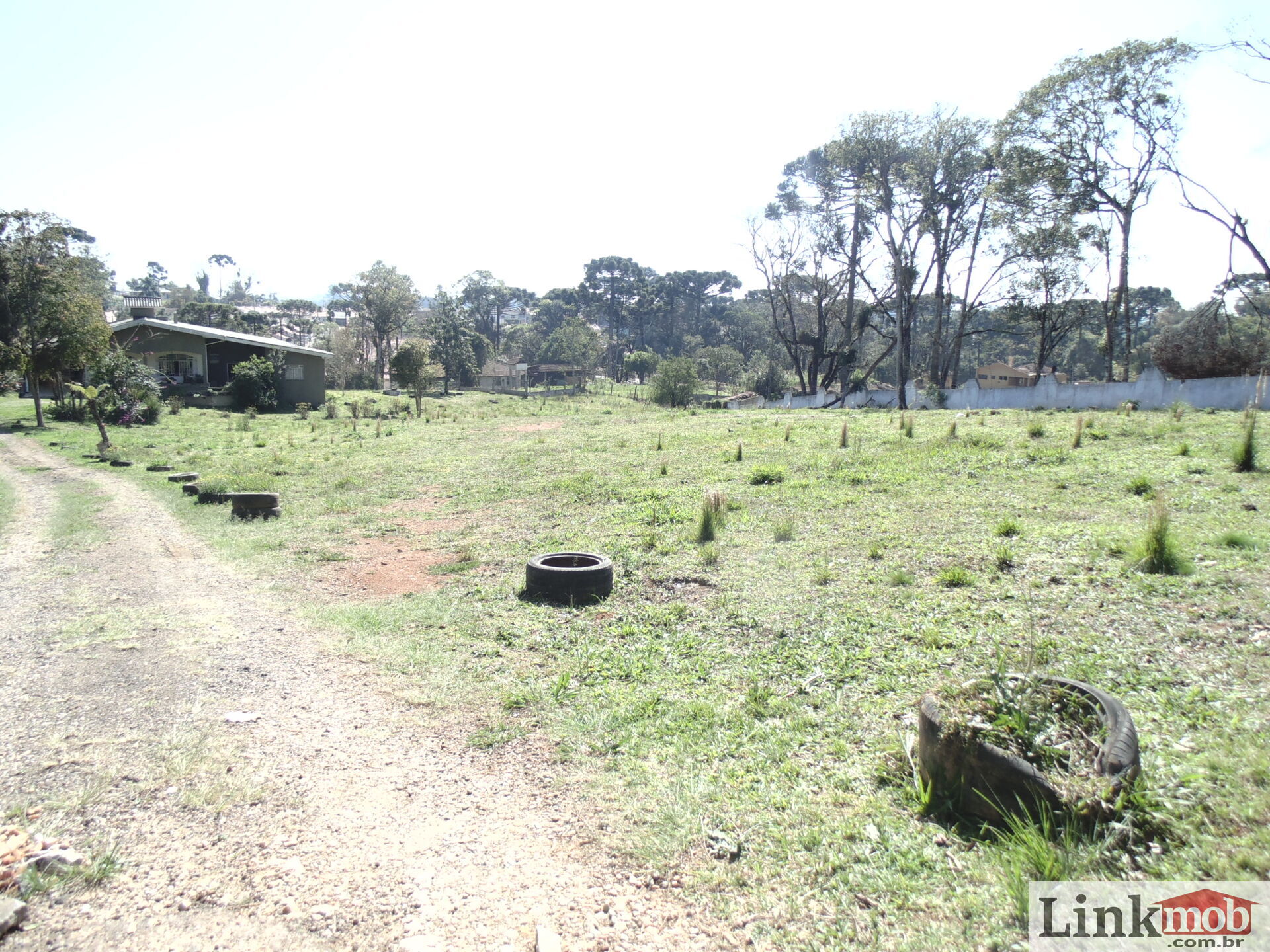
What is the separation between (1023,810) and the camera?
303cm

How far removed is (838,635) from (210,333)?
137ft

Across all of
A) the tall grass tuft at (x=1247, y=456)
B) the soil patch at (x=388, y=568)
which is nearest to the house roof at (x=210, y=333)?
the soil patch at (x=388, y=568)

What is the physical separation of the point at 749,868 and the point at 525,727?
1.90 meters

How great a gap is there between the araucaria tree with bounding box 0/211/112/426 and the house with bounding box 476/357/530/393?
49.4 m

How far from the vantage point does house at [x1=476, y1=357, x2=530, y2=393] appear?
78.7m

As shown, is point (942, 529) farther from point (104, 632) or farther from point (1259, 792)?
point (104, 632)

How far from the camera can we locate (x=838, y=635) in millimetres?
5715

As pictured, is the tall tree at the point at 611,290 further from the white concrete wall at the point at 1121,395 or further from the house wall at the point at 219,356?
the white concrete wall at the point at 1121,395

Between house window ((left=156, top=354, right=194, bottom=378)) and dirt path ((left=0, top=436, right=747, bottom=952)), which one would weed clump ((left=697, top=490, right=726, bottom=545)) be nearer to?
dirt path ((left=0, top=436, right=747, bottom=952))

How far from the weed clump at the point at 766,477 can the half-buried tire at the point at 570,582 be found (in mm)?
5251

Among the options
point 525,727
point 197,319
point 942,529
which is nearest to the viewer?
point 525,727

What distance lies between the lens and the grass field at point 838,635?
296cm

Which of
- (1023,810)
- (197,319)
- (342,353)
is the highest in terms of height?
(197,319)

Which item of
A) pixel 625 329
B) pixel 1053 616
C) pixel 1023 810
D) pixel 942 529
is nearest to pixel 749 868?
pixel 1023 810
